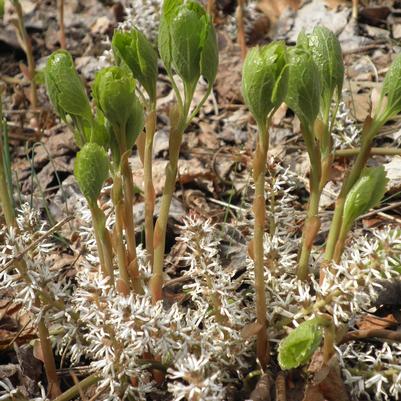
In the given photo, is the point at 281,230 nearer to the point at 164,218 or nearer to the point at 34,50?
the point at 164,218

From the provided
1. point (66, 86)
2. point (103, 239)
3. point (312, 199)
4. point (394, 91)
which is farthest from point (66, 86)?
point (394, 91)

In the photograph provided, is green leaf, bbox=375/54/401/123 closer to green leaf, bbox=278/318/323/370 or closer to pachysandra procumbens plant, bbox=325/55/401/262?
pachysandra procumbens plant, bbox=325/55/401/262

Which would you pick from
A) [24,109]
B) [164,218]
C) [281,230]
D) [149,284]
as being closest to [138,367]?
[149,284]

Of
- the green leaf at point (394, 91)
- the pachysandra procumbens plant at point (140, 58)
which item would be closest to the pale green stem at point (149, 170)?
the pachysandra procumbens plant at point (140, 58)

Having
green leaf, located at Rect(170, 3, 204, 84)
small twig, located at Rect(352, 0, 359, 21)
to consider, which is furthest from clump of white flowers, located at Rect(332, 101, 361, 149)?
small twig, located at Rect(352, 0, 359, 21)

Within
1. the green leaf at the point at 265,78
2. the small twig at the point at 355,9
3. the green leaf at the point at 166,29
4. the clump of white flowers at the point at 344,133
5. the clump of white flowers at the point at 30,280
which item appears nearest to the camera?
the green leaf at the point at 265,78

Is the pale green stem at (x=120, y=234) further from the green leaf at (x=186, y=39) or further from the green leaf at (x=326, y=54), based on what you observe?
the green leaf at (x=326, y=54)

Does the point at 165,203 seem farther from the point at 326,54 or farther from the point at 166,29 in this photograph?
→ the point at 326,54
